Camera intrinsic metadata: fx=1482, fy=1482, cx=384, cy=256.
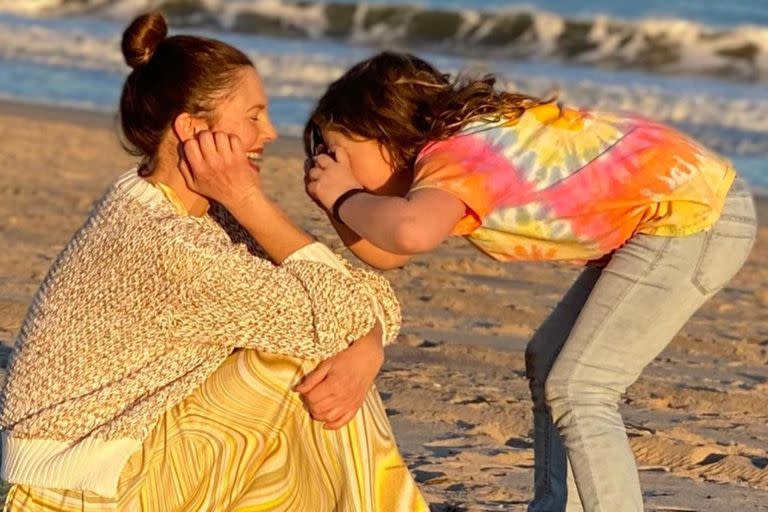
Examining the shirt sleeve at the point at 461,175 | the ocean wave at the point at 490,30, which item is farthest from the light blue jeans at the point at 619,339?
the ocean wave at the point at 490,30

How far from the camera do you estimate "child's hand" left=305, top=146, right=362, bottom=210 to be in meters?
3.21

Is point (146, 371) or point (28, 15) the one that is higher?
point (146, 371)

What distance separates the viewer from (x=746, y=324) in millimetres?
6543

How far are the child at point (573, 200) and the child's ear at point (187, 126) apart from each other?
11.1 inches

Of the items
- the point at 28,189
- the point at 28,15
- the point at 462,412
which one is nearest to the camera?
the point at 462,412

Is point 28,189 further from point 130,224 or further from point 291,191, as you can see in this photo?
point 130,224

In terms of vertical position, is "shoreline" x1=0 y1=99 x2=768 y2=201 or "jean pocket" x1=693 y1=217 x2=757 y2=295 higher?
"jean pocket" x1=693 y1=217 x2=757 y2=295

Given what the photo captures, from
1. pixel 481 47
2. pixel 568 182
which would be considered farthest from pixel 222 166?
pixel 481 47

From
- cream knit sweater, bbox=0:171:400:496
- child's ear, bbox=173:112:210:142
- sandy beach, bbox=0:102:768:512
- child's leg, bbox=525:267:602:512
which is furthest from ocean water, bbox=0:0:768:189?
cream knit sweater, bbox=0:171:400:496

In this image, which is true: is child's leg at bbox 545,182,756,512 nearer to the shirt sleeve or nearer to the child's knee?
the child's knee

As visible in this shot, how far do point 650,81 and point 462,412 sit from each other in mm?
13092

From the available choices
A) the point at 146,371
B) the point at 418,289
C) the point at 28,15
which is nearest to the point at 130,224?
the point at 146,371

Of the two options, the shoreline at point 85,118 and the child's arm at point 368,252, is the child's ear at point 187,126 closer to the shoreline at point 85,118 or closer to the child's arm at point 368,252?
the child's arm at point 368,252

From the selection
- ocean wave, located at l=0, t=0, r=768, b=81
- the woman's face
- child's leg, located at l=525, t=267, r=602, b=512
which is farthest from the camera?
ocean wave, located at l=0, t=0, r=768, b=81
